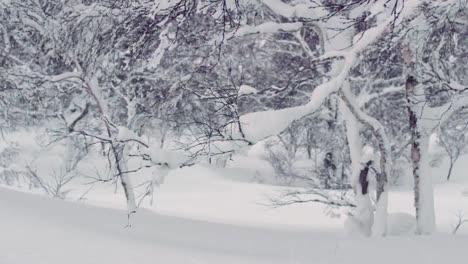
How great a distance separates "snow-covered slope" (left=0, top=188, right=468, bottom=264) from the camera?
14.3 feet

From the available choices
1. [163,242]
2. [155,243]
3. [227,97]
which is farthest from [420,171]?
[155,243]

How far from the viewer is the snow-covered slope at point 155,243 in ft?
14.3

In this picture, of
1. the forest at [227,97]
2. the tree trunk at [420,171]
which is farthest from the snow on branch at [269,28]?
the tree trunk at [420,171]

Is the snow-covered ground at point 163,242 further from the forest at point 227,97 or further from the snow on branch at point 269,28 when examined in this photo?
the snow on branch at point 269,28

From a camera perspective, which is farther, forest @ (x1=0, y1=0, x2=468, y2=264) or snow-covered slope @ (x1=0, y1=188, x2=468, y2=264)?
forest @ (x1=0, y1=0, x2=468, y2=264)

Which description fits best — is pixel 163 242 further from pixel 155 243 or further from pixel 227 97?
pixel 227 97

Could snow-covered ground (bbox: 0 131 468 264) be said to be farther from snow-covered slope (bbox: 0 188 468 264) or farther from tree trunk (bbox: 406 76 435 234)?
tree trunk (bbox: 406 76 435 234)

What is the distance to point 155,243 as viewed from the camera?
5227 millimetres

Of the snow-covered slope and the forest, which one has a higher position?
the forest

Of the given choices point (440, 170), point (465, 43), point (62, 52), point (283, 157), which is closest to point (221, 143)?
point (62, 52)

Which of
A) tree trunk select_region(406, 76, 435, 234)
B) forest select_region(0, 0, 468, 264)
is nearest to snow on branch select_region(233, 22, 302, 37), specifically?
forest select_region(0, 0, 468, 264)

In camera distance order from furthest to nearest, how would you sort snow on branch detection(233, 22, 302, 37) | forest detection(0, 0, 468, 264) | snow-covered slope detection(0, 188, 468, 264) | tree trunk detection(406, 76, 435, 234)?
1. tree trunk detection(406, 76, 435, 234)
2. snow on branch detection(233, 22, 302, 37)
3. forest detection(0, 0, 468, 264)
4. snow-covered slope detection(0, 188, 468, 264)

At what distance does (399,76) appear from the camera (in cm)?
1536

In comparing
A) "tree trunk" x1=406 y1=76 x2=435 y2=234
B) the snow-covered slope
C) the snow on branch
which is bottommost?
the snow-covered slope
